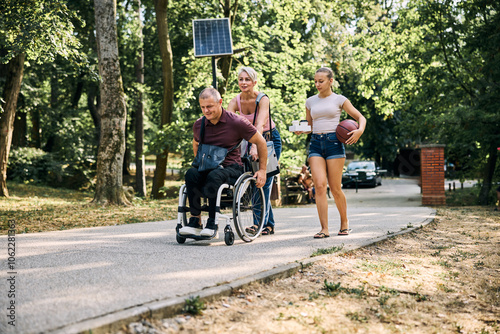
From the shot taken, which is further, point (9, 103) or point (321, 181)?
point (9, 103)

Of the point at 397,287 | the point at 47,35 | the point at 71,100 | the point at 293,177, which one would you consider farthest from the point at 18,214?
the point at 71,100

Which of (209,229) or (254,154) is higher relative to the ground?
(254,154)

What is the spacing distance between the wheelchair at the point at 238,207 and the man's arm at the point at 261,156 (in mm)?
90

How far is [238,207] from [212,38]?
291 inches

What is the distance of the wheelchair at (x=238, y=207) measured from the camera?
5.70m

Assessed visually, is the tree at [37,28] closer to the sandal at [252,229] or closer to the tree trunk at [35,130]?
the sandal at [252,229]

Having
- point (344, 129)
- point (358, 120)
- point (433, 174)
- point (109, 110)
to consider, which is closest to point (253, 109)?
point (344, 129)

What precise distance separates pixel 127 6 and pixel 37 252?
23058 millimetres

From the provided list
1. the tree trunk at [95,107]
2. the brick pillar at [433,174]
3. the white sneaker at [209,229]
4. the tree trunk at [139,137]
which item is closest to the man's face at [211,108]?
the white sneaker at [209,229]

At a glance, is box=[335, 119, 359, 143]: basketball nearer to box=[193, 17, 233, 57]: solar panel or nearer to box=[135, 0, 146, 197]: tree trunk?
box=[193, 17, 233, 57]: solar panel

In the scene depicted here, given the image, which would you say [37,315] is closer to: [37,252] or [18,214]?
[37,252]

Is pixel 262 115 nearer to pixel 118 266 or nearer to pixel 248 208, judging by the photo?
pixel 248 208

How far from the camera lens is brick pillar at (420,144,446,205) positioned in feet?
52.2

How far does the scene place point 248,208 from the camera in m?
6.07
